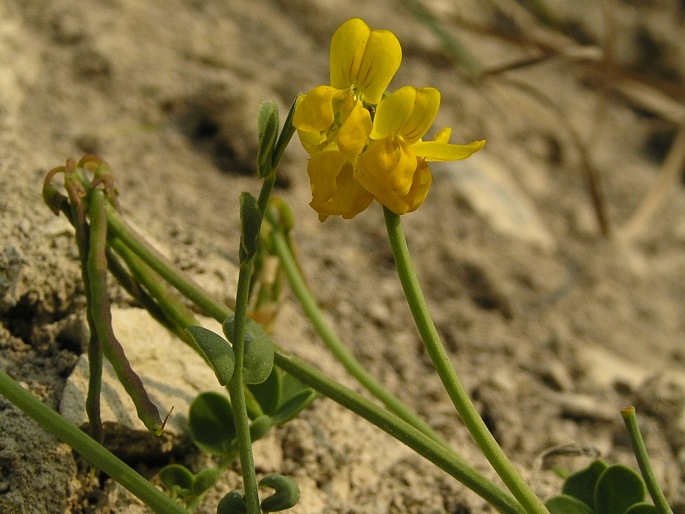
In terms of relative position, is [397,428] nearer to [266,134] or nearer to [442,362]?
[442,362]

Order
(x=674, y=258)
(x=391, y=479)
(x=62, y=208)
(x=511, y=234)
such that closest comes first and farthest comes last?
(x=62, y=208) → (x=391, y=479) → (x=511, y=234) → (x=674, y=258)

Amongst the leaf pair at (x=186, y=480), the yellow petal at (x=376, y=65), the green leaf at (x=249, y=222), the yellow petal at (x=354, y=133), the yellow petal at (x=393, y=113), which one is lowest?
the leaf pair at (x=186, y=480)

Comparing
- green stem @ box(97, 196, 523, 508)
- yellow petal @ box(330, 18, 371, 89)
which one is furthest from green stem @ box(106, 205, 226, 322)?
yellow petal @ box(330, 18, 371, 89)

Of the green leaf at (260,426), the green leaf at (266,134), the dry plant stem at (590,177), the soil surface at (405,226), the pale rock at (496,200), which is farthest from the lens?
the dry plant stem at (590,177)

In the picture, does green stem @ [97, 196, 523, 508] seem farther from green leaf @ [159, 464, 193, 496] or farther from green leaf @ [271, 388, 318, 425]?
green leaf @ [159, 464, 193, 496]

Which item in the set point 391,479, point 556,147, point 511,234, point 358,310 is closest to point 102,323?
point 391,479

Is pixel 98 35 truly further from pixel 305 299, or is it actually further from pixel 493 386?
pixel 493 386

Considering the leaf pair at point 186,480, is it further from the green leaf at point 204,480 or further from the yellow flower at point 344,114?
the yellow flower at point 344,114

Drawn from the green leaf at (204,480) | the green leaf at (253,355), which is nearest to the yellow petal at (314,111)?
the green leaf at (253,355)
